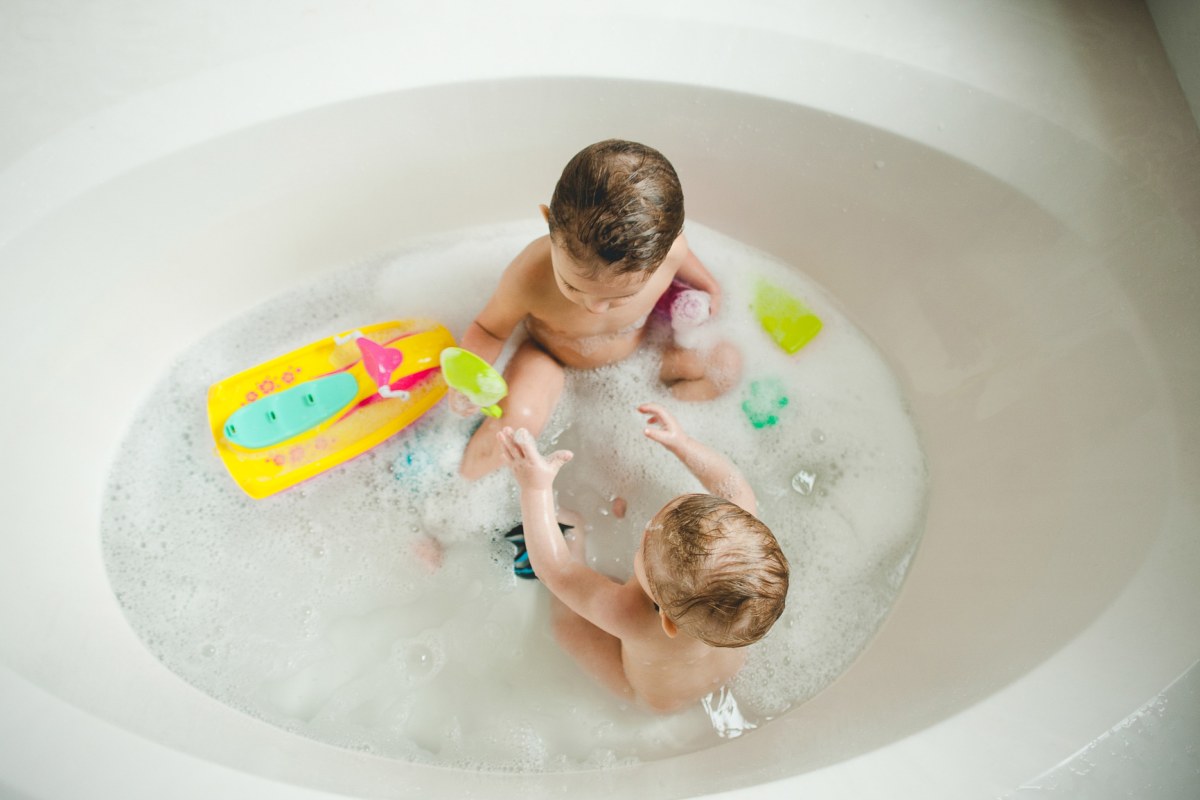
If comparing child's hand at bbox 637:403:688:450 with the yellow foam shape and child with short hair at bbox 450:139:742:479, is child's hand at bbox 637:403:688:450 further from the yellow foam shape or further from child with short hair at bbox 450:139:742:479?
the yellow foam shape

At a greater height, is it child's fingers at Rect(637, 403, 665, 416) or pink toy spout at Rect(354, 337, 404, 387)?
pink toy spout at Rect(354, 337, 404, 387)

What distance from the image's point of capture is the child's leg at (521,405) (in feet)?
3.49

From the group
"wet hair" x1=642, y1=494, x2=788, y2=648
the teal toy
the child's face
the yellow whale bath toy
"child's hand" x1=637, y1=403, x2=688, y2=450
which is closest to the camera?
"wet hair" x1=642, y1=494, x2=788, y2=648

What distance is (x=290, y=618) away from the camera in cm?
103

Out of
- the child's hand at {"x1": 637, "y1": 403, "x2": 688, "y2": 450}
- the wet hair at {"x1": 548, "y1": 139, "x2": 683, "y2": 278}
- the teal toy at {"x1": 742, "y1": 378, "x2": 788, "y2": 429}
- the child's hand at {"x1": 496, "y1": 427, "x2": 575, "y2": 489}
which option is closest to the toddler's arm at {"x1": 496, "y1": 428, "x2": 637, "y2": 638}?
the child's hand at {"x1": 496, "y1": 427, "x2": 575, "y2": 489}

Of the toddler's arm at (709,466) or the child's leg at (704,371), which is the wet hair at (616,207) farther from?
the child's leg at (704,371)

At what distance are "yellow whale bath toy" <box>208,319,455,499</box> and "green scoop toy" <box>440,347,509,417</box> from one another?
0.35 ft

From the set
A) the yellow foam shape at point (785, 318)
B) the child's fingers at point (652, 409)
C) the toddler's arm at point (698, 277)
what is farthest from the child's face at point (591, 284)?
the yellow foam shape at point (785, 318)

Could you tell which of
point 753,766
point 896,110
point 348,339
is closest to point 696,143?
point 896,110

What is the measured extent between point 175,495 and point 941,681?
1005 mm

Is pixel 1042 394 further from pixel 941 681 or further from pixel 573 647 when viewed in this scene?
pixel 573 647

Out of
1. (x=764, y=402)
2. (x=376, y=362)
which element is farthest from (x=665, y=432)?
(x=376, y=362)

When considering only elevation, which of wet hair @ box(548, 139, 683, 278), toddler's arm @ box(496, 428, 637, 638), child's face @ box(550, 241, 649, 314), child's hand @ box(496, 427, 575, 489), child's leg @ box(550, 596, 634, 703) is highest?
wet hair @ box(548, 139, 683, 278)

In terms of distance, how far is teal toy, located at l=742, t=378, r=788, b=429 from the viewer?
1.13 metres
